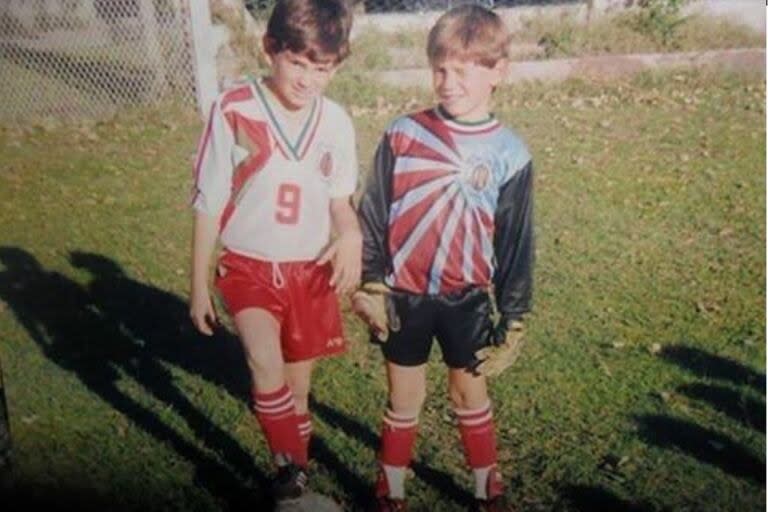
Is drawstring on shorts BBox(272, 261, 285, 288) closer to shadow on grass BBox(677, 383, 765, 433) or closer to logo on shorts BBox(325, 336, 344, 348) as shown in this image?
logo on shorts BBox(325, 336, 344, 348)

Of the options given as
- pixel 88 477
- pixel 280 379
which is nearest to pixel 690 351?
pixel 280 379

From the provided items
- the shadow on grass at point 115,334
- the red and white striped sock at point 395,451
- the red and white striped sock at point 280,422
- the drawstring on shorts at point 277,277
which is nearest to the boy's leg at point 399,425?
the red and white striped sock at point 395,451

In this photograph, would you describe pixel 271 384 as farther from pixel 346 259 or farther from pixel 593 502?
pixel 593 502

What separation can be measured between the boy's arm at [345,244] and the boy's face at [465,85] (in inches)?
12.2

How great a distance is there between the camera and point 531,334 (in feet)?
8.25

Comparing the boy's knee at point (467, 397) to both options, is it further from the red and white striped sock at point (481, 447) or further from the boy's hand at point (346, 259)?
the boy's hand at point (346, 259)

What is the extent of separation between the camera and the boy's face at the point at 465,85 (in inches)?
71.2

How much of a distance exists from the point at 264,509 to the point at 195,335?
0.57m

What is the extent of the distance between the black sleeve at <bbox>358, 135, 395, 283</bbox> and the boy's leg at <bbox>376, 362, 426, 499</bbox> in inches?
9.8

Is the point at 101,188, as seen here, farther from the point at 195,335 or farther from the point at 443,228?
the point at 443,228

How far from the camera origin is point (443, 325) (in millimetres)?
1986

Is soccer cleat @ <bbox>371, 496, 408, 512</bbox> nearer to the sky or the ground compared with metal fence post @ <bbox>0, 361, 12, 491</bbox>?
nearer to the ground

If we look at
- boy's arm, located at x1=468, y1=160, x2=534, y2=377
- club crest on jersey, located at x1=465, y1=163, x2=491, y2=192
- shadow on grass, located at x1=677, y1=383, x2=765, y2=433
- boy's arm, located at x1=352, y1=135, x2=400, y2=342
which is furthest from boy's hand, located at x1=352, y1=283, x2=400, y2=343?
shadow on grass, located at x1=677, y1=383, x2=765, y2=433

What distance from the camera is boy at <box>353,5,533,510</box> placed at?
72.0 inches
